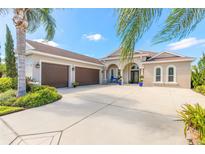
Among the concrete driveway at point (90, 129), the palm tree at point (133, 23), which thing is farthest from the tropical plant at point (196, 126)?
the palm tree at point (133, 23)

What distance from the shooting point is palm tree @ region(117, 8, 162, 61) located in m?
2.65

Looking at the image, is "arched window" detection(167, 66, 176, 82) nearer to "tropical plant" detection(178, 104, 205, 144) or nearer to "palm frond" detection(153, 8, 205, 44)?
"tropical plant" detection(178, 104, 205, 144)

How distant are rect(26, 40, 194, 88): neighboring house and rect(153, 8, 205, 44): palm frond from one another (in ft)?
23.1

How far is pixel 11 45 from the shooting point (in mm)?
11000

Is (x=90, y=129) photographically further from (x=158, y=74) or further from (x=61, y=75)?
(x=158, y=74)

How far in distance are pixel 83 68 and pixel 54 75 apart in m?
4.72

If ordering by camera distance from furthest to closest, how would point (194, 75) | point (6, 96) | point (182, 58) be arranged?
point (182, 58) → point (194, 75) → point (6, 96)

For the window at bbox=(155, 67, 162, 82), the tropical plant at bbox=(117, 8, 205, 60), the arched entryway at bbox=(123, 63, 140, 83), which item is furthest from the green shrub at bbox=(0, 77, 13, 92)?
the window at bbox=(155, 67, 162, 82)

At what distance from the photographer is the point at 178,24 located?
2980 mm

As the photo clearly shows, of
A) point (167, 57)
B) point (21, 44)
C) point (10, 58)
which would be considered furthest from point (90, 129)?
point (167, 57)
